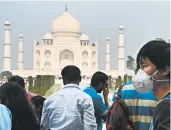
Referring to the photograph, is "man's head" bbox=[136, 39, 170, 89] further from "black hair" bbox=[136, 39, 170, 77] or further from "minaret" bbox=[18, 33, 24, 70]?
"minaret" bbox=[18, 33, 24, 70]

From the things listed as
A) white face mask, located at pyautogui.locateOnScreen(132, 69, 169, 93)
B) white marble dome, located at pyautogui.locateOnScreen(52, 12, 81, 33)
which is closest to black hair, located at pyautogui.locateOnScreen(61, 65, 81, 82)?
white face mask, located at pyautogui.locateOnScreen(132, 69, 169, 93)

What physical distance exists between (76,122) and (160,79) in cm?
100

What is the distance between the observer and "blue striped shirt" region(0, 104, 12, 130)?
1.81m

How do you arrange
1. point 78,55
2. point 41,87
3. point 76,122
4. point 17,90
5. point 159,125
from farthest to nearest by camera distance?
point 78,55, point 41,87, point 76,122, point 17,90, point 159,125

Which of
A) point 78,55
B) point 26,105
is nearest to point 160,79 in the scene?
point 26,105

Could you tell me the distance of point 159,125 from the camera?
1.36 metres

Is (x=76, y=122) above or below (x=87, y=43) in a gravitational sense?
below

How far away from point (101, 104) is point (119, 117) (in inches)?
35.0

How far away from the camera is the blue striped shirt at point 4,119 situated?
71.1 inches

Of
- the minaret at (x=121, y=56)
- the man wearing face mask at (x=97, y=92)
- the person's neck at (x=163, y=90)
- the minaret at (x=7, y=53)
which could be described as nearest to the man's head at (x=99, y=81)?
the man wearing face mask at (x=97, y=92)

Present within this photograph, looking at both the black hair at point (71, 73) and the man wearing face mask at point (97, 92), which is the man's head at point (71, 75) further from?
the man wearing face mask at point (97, 92)

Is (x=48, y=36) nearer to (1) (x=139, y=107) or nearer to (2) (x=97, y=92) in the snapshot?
(2) (x=97, y=92)

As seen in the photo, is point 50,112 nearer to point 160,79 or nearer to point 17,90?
point 17,90

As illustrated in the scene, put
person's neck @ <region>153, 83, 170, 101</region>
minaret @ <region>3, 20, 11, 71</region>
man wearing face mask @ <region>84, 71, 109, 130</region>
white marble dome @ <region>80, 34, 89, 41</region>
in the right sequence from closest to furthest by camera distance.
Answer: person's neck @ <region>153, 83, 170, 101</region> < man wearing face mask @ <region>84, 71, 109, 130</region> < minaret @ <region>3, 20, 11, 71</region> < white marble dome @ <region>80, 34, 89, 41</region>
